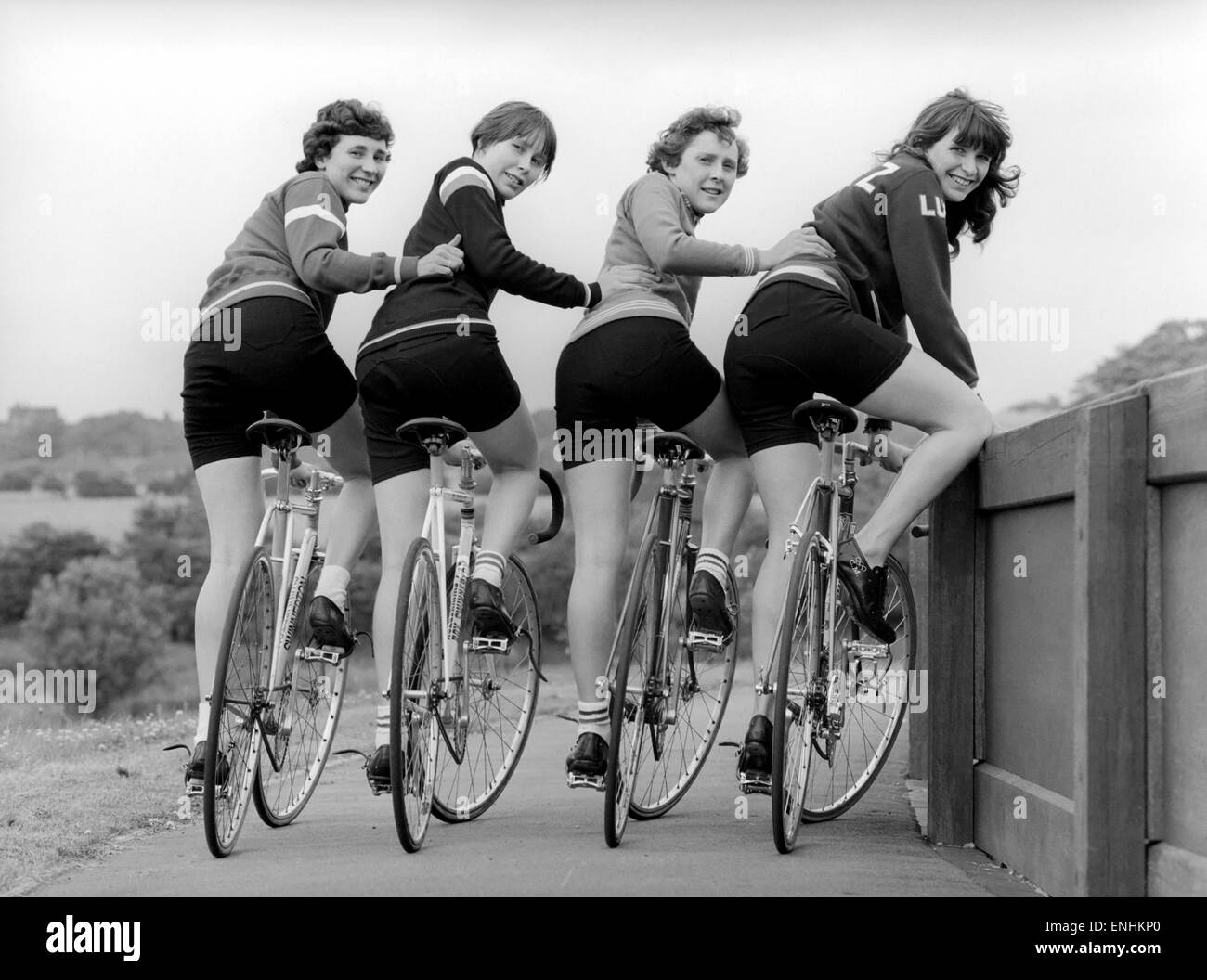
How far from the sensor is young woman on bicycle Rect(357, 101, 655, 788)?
3975 mm

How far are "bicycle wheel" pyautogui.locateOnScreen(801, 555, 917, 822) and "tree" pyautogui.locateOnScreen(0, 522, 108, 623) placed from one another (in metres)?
33.4

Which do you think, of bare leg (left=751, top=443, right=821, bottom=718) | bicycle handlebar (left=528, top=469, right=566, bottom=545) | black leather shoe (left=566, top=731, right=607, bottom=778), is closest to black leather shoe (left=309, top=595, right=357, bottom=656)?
bicycle handlebar (left=528, top=469, right=566, bottom=545)

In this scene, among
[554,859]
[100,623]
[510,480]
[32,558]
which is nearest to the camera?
[554,859]

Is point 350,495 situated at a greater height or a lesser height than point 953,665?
greater

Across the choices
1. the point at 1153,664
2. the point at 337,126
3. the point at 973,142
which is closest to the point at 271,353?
the point at 337,126

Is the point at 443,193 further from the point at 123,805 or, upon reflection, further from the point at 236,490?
the point at 123,805

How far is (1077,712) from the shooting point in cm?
298

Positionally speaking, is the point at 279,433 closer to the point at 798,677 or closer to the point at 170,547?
the point at 798,677

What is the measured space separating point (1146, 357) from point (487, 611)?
26244 mm

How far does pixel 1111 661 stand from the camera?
2.92 meters

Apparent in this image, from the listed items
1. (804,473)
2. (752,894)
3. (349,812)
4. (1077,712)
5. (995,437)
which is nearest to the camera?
(1077,712)

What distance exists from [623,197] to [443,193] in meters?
0.52

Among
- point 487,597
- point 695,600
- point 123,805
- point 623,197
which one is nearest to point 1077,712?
point 695,600

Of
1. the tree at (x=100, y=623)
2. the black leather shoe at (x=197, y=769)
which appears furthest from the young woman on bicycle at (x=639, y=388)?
the tree at (x=100, y=623)
